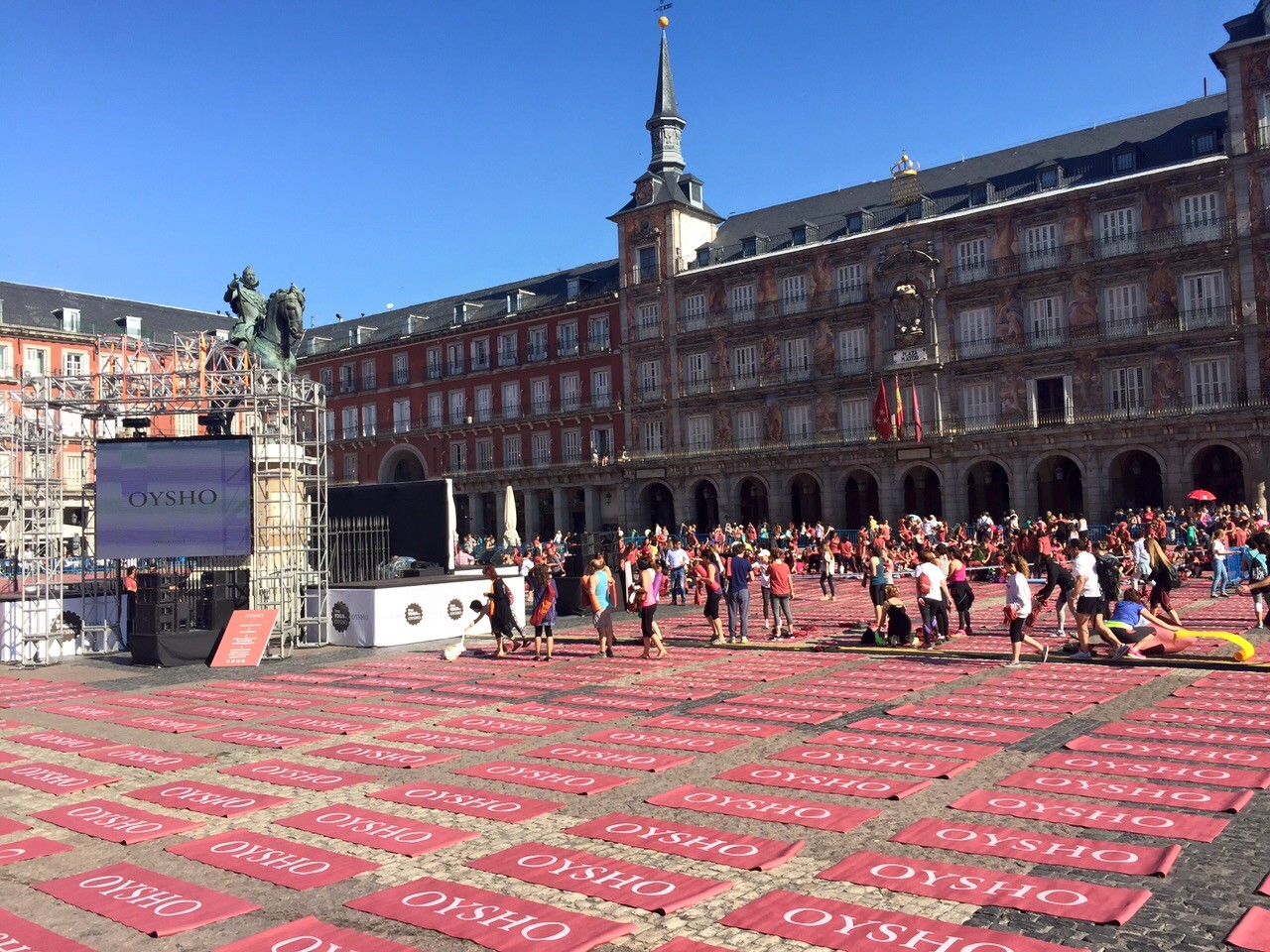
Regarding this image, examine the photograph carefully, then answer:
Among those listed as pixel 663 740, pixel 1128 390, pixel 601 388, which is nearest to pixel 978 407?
pixel 1128 390

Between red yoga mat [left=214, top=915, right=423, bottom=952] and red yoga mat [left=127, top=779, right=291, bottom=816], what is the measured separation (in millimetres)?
2879

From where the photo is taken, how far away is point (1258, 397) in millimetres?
36875

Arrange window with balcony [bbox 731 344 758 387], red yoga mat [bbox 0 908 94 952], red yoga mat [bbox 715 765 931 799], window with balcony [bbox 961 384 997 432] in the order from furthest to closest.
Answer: window with balcony [bbox 731 344 758 387] → window with balcony [bbox 961 384 997 432] → red yoga mat [bbox 715 765 931 799] → red yoga mat [bbox 0 908 94 952]

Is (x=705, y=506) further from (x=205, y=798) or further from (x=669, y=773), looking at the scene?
(x=205, y=798)

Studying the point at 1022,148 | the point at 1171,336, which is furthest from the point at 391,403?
the point at 1171,336

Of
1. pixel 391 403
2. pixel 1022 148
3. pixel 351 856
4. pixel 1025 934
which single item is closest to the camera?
pixel 1025 934

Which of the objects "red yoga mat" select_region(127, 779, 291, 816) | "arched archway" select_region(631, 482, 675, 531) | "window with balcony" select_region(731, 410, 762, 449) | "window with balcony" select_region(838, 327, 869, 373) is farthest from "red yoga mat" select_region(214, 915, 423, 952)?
"arched archway" select_region(631, 482, 675, 531)

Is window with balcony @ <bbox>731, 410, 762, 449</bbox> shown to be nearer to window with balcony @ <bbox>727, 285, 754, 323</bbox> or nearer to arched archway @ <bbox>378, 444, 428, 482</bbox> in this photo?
window with balcony @ <bbox>727, 285, 754, 323</bbox>

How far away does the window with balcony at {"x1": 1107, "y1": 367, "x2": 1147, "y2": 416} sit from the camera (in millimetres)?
39438

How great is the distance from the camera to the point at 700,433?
51031 millimetres

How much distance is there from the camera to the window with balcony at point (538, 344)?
5694cm

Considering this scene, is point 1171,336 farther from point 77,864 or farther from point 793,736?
point 77,864

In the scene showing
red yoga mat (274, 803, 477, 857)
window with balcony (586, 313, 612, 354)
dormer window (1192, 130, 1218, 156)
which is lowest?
red yoga mat (274, 803, 477, 857)

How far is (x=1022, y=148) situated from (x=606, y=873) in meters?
45.4
